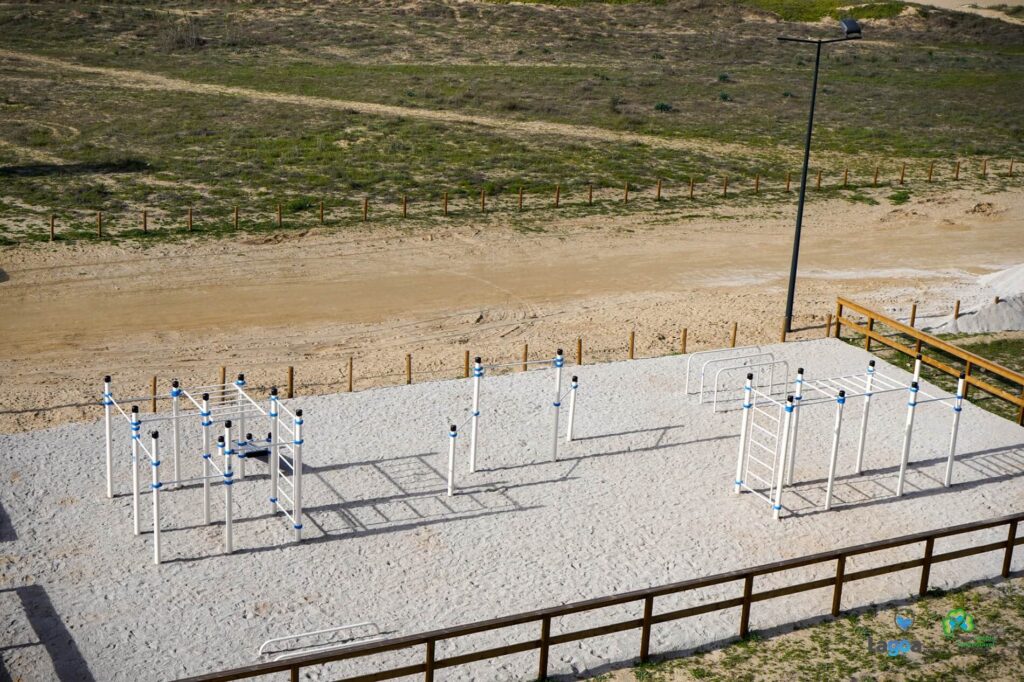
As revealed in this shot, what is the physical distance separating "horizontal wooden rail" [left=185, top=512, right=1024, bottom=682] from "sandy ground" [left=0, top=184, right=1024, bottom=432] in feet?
35.9

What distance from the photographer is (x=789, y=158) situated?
157ft

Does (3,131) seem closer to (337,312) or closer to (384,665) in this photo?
(337,312)

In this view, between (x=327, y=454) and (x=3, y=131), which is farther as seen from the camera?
(x=3, y=131)

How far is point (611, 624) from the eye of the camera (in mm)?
15133

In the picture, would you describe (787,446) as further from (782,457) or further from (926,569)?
(926,569)

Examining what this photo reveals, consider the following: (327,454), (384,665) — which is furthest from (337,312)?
(384,665)

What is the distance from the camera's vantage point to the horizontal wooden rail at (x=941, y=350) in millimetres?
23594

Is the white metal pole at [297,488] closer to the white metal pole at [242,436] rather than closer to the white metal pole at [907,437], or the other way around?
the white metal pole at [242,436]

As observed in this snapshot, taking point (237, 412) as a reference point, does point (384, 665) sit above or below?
below

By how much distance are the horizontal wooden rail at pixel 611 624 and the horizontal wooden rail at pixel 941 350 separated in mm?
7097

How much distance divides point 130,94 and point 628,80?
25.3 meters

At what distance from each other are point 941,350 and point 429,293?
1242 cm

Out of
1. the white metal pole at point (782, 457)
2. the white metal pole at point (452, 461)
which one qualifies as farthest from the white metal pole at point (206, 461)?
the white metal pole at point (782, 457)

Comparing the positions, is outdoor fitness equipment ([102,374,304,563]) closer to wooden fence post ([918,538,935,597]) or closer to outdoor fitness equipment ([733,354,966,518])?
outdoor fitness equipment ([733,354,966,518])
